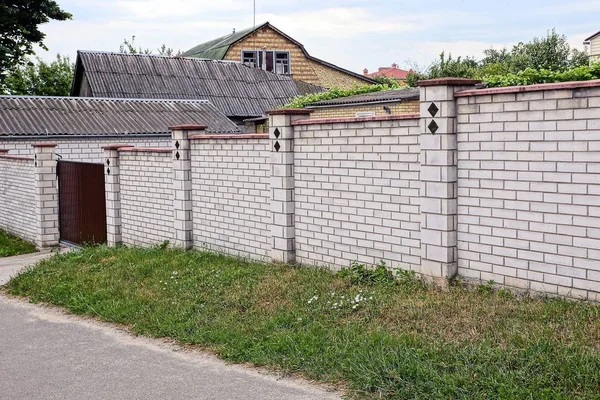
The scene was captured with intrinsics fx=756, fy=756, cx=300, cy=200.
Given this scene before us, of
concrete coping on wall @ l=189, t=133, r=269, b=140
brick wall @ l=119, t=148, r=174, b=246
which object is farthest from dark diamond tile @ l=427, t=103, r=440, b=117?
brick wall @ l=119, t=148, r=174, b=246

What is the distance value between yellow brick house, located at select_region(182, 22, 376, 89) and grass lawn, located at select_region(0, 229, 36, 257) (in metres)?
24.2

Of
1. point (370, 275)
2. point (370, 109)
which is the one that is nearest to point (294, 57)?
point (370, 109)

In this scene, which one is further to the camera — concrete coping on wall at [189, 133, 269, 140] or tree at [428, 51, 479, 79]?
tree at [428, 51, 479, 79]

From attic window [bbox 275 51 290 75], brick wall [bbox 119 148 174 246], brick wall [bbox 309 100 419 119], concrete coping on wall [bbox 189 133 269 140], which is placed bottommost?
brick wall [bbox 119 148 174 246]

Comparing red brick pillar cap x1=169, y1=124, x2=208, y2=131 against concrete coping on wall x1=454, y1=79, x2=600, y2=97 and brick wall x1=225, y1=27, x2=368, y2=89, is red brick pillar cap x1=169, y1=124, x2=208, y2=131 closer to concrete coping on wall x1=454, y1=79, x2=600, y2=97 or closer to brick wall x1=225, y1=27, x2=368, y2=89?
concrete coping on wall x1=454, y1=79, x2=600, y2=97

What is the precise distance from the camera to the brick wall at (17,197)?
51.2 ft

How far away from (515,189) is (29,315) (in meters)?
5.83

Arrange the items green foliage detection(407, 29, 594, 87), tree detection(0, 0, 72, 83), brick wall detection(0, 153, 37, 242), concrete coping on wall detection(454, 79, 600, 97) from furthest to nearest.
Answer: green foliage detection(407, 29, 594, 87)
tree detection(0, 0, 72, 83)
brick wall detection(0, 153, 37, 242)
concrete coping on wall detection(454, 79, 600, 97)

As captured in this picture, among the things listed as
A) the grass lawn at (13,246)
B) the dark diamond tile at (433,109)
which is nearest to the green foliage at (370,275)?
the dark diamond tile at (433,109)

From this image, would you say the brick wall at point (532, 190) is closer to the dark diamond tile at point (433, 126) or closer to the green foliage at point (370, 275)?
the dark diamond tile at point (433, 126)

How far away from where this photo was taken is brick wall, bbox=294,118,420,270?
8.27 meters

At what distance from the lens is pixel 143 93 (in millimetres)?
30047

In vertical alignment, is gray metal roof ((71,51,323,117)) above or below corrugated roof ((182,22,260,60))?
below

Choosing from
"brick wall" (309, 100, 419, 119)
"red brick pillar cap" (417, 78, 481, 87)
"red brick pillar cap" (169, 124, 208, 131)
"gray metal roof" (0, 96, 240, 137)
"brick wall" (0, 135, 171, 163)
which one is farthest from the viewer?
→ "brick wall" (309, 100, 419, 119)
